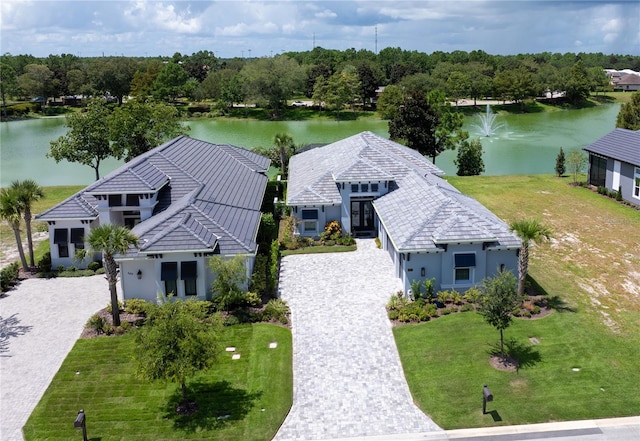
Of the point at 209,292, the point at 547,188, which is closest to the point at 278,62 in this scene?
the point at 547,188

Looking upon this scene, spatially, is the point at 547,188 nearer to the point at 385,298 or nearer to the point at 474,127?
the point at 385,298

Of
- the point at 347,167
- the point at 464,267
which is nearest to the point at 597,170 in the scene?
the point at 347,167

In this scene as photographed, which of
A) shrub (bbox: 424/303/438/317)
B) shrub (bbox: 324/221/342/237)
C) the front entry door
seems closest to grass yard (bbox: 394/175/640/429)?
shrub (bbox: 424/303/438/317)

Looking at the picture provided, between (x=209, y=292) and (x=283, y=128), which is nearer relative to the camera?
(x=209, y=292)

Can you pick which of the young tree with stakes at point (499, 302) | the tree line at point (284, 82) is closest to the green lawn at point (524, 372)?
the young tree with stakes at point (499, 302)

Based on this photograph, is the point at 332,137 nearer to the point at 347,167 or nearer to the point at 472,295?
the point at 347,167

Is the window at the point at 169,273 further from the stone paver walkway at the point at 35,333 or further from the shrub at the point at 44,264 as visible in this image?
the shrub at the point at 44,264
